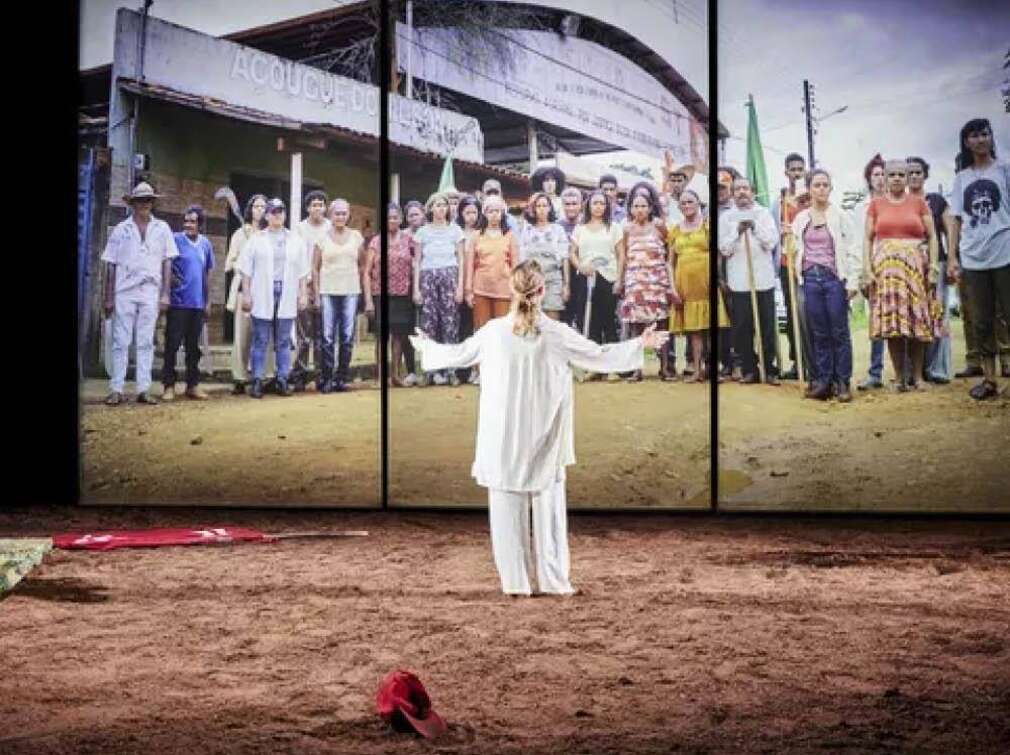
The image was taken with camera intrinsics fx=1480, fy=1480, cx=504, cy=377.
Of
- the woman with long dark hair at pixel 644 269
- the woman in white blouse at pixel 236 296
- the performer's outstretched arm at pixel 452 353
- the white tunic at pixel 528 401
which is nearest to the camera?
the white tunic at pixel 528 401

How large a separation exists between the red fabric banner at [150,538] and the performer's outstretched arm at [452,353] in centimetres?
206

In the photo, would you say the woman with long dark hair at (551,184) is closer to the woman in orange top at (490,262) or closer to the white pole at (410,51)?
the woman in orange top at (490,262)

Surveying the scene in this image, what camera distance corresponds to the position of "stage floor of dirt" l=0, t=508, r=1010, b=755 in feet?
15.5

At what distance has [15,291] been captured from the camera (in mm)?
11086

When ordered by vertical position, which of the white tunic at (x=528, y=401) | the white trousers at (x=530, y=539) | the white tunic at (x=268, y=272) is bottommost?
the white trousers at (x=530, y=539)

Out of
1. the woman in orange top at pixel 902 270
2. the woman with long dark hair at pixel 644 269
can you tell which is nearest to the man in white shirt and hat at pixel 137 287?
the woman with long dark hair at pixel 644 269

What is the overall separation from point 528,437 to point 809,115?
4.16 metres

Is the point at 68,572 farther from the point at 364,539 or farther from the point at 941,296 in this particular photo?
the point at 941,296

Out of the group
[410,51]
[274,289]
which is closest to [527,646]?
[274,289]

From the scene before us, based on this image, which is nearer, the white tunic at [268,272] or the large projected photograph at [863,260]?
the large projected photograph at [863,260]

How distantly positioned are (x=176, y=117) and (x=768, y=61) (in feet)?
13.8

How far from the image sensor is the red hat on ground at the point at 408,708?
4699 mm

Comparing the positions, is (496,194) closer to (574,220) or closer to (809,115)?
(574,220)

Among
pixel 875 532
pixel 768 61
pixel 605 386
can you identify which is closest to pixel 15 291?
pixel 605 386
